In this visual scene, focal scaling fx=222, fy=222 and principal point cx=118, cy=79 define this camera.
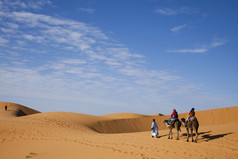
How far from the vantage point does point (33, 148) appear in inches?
529

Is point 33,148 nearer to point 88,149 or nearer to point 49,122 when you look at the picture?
point 88,149

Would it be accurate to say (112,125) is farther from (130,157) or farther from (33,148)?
(130,157)

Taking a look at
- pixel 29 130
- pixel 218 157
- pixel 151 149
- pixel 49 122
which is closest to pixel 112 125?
pixel 49 122

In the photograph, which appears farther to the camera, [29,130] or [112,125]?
[112,125]

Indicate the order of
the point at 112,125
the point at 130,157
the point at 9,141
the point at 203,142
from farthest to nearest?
the point at 112,125
the point at 9,141
the point at 203,142
the point at 130,157

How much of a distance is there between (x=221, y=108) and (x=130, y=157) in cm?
3260

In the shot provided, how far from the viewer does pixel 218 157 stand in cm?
1056

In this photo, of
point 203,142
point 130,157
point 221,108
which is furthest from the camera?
point 221,108

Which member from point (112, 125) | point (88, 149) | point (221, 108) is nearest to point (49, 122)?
point (112, 125)

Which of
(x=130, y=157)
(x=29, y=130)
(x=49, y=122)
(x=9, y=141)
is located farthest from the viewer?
(x=49, y=122)

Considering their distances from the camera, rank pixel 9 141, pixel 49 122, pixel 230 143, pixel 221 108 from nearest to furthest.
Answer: pixel 230 143
pixel 9 141
pixel 49 122
pixel 221 108

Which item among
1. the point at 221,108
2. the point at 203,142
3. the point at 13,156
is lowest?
the point at 13,156

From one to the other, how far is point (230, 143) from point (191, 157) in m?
4.15

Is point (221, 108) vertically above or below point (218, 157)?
above
